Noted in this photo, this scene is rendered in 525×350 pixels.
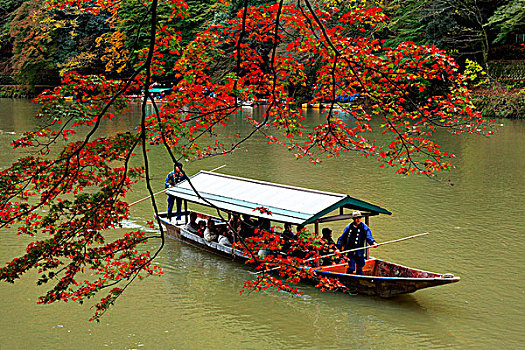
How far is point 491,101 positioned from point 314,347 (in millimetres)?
31094

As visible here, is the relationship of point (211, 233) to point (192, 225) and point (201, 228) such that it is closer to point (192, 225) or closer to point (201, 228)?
point (201, 228)

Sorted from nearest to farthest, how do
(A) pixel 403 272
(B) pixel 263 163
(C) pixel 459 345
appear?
1. (C) pixel 459 345
2. (A) pixel 403 272
3. (B) pixel 263 163

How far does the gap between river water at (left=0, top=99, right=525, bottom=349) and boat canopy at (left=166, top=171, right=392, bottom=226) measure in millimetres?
1198

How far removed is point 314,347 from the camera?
26.9 feet

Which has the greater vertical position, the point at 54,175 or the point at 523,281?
the point at 54,175

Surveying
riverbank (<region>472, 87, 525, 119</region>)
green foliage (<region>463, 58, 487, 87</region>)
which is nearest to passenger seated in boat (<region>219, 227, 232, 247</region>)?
green foliage (<region>463, 58, 487, 87</region>)

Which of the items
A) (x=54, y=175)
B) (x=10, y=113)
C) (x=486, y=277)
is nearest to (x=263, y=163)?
(x=486, y=277)

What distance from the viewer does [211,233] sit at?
40.5 ft

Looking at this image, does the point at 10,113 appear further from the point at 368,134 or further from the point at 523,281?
the point at 523,281

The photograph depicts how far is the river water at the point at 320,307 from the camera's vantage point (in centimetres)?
837

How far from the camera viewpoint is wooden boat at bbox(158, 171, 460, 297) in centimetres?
→ 951

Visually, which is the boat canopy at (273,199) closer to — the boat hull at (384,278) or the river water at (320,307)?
the boat hull at (384,278)

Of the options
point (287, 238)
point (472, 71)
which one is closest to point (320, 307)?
point (287, 238)

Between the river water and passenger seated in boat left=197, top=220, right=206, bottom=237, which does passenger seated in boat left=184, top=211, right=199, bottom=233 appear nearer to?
passenger seated in boat left=197, top=220, right=206, bottom=237
